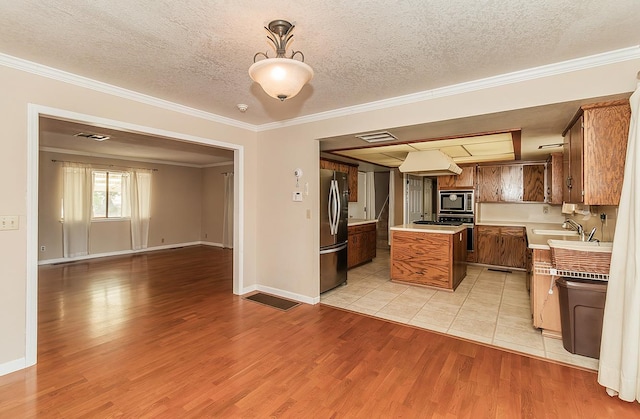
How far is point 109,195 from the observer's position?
723cm

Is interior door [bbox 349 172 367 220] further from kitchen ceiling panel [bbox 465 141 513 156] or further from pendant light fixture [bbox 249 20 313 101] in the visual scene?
pendant light fixture [bbox 249 20 313 101]

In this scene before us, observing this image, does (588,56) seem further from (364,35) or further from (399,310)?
(399,310)

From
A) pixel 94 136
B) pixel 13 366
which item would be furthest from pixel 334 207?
pixel 94 136

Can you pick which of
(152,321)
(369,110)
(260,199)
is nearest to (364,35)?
(369,110)

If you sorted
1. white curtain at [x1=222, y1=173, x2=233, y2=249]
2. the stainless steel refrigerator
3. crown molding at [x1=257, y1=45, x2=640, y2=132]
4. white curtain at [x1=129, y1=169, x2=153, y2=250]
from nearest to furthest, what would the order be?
1. crown molding at [x1=257, y1=45, x2=640, y2=132]
2. the stainless steel refrigerator
3. white curtain at [x1=129, y1=169, x2=153, y2=250]
4. white curtain at [x1=222, y1=173, x2=233, y2=249]

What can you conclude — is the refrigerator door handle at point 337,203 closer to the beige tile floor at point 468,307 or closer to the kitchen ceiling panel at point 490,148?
the beige tile floor at point 468,307

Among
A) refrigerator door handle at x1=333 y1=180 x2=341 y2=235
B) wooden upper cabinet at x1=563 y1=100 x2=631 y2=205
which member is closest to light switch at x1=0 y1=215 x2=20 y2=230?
refrigerator door handle at x1=333 y1=180 x2=341 y2=235

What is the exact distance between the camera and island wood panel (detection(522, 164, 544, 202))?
5.82 meters

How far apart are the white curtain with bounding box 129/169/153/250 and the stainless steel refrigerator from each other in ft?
18.7

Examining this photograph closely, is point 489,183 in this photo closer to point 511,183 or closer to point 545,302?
point 511,183

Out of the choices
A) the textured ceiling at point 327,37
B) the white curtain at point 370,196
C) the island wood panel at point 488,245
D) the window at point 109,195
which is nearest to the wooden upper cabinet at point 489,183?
the island wood panel at point 488,245


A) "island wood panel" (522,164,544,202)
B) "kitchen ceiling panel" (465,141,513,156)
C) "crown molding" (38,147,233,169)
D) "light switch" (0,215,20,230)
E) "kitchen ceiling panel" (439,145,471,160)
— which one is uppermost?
"crown molding" (38,147,233,169)

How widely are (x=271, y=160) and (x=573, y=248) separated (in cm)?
351

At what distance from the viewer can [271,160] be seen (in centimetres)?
428
